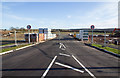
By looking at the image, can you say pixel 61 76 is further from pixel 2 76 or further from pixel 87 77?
pixel 2 76

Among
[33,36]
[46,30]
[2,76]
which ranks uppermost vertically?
[46,30]

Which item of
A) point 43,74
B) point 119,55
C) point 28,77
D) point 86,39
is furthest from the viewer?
point 86,39

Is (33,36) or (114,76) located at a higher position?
(33,36)

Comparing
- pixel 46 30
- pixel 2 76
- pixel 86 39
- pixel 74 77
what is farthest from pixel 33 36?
pixel 74 77

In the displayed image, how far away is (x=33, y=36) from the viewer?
22984mm

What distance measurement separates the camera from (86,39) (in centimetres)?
2508

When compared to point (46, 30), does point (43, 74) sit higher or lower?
lower

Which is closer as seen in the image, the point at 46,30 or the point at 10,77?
the point at 10,77

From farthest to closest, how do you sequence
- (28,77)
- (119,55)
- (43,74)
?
(119,55)
(43,74)
(28,77)

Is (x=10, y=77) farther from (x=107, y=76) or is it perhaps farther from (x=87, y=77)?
(x=107, y=76)

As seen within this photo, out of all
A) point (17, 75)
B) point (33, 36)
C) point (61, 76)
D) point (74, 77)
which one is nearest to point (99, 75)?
point (74, 77)

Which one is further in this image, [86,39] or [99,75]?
[86,39]

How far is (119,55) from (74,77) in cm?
625

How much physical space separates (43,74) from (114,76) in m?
3.91
